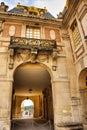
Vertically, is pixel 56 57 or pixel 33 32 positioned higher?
pixel 33 32

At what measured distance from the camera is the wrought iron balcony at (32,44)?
8477 mm

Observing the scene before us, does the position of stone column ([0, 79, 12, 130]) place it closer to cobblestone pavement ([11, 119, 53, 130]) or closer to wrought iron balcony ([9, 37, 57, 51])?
cobblestone pavement ([11, 119, 53, 130])

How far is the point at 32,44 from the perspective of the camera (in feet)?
29.1

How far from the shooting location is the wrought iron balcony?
8477 mm

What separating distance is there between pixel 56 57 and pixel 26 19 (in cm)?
388

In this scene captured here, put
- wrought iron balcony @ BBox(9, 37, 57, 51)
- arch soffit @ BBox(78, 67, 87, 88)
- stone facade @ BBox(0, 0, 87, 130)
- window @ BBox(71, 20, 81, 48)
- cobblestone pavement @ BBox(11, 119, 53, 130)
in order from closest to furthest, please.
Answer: stone facade @ BBox(0, 0, 87, 130) < arch soffit @ BBox(78, 67, 87, 88) < wrought iron balcony @ BBox(9, 37, 57, 51) < cobblestone pavement @ BBox(11, 119, 53, 130) < window @ BBox(71, 20, 81, 48)

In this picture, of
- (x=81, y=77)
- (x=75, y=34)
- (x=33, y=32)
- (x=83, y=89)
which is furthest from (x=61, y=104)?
(x=33, y=32)

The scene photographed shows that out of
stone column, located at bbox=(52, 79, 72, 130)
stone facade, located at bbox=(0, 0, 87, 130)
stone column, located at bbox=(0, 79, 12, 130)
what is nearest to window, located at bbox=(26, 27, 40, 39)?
stone facade, located at bbox=(0, 0, 87, 130)

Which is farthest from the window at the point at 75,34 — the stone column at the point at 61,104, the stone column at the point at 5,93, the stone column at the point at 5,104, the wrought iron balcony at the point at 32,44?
the stone column at the point at 5,104

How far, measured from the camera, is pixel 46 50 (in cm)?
889

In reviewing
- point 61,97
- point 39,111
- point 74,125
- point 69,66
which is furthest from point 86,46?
point 39,111

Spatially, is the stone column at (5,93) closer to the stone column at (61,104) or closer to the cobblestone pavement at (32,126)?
the cobblestone pavement at (32,126)

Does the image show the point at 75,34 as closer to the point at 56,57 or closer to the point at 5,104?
the point at 56,57

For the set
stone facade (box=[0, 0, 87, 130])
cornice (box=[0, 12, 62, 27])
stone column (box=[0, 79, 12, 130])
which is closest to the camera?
stone column (box=[0, 79, 12, 130])
